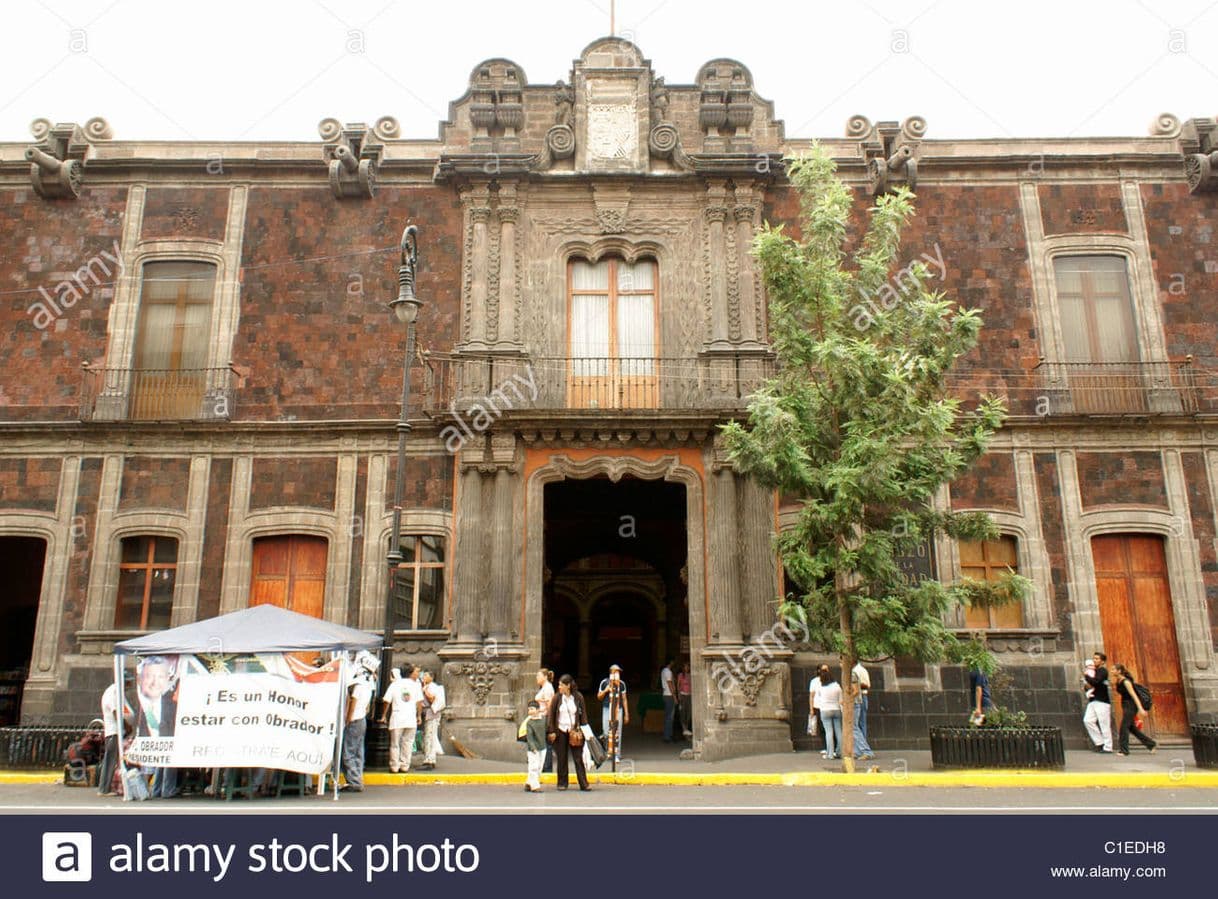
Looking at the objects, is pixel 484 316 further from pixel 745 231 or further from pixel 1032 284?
pixel 1032 284

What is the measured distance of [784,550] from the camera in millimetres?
14539

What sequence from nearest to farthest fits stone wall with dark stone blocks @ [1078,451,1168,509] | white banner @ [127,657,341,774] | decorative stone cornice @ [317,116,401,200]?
1. white banner @ [127,657,341,774]
2. stone wall with dark stone blocks @ [1078,451,1168,509]
3. decorative stone cornice @ [317,116,401,200]

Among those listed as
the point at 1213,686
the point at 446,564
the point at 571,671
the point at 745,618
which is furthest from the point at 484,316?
the point at 1213,686

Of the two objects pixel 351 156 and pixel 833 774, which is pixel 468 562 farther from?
pixel 351 156

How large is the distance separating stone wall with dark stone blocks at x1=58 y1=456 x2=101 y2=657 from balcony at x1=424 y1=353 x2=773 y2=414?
651 cm

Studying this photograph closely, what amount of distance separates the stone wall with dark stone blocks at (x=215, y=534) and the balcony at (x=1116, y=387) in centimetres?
1555

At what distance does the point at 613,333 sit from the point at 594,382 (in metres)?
1.24

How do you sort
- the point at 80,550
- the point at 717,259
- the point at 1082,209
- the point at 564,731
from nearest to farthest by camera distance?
the point at 564,731 → the point at 80,550 → the point at 717,259 → the point at 1082,209

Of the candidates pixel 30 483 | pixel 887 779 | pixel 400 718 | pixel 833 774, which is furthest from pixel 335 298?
pixel 887 779

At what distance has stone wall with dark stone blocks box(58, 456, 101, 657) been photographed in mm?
17844

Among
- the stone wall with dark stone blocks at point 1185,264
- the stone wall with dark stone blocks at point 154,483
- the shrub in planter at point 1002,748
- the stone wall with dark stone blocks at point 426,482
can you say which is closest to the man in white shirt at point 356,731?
the stone wall with dark stone blocks at point 426,482

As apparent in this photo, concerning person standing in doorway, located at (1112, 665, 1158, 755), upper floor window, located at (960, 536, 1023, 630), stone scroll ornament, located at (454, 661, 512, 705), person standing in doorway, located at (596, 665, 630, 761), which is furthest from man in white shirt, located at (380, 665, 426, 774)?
person standing in doorway, located at (1112, 665, 1158, 755)

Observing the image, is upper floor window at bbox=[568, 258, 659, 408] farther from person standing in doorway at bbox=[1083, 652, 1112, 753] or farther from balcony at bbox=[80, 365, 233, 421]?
person standing in doorway at bbox=[1083, 652, 1112, 753]

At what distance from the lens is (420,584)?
1792 cm
